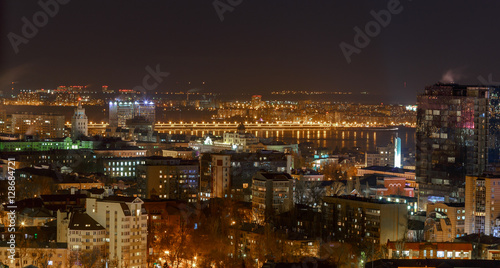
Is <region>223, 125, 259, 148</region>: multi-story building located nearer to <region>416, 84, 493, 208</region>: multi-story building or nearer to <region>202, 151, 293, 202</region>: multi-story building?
<region>202, 151, 293, 202</region>: multi-story building

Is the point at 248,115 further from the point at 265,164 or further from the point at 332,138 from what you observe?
the point at 265,164

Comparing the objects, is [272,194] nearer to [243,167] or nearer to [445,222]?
[445,222]

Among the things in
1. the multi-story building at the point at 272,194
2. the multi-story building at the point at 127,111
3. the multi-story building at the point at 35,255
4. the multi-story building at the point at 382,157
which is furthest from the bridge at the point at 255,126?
the multi-story building at the point at 35,255

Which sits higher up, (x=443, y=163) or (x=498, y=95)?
(x=498, y=95)

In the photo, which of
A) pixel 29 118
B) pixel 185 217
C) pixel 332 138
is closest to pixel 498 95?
pixel 185 217

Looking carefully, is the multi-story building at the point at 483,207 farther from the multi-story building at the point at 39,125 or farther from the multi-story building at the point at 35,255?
the multi-story building at the point at 39,125

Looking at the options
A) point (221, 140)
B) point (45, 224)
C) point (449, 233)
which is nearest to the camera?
point (45, 224)

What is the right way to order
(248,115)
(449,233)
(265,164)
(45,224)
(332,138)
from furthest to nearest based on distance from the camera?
(248,115) < (332,138) < (265,164) < (449,233) < (45,224)
